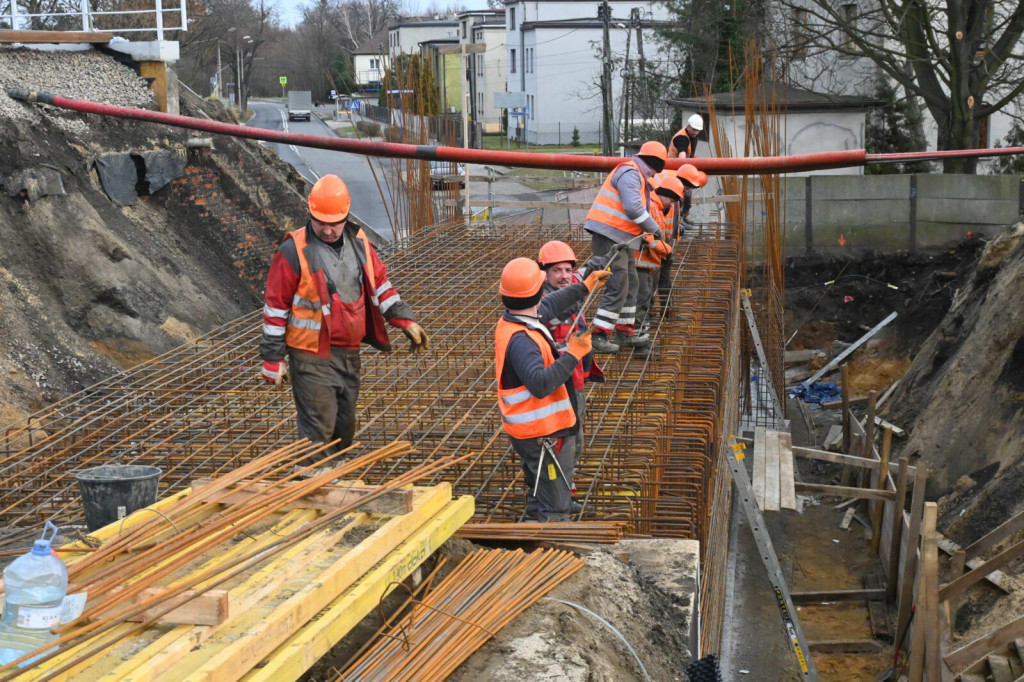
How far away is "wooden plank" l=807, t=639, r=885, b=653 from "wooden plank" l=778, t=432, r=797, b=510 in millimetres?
1273

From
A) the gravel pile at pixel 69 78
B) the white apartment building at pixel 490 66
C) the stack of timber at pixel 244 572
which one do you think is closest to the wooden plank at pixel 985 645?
the stack of timber at pixel 244 572

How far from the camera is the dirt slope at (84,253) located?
8.99m

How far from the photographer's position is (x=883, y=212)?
18266 mm

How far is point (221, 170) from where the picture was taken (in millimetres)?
13570

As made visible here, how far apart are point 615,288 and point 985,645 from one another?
3296 millimetres

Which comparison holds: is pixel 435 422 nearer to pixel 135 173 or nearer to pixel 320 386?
pixel 320 386

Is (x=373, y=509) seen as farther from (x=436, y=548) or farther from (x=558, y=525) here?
(x=558, y=525)

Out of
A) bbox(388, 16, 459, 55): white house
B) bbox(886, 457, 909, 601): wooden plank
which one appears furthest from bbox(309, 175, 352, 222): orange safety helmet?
bbox(388, 16, 459, 55): white house

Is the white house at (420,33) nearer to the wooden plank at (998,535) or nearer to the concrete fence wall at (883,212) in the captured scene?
the concrete fence wall at (883,212)

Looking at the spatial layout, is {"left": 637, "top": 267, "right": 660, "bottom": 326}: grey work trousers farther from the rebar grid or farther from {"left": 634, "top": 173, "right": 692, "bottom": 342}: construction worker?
the rebar grid

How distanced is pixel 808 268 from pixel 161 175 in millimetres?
10598

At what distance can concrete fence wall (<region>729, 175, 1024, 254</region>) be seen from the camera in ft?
57.8

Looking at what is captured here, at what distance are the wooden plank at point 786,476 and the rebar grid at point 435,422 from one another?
79 centimetres

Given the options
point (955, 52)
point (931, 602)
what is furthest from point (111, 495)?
point (955, 52)
